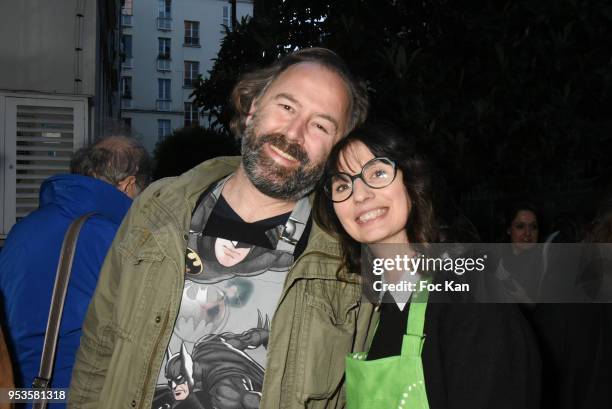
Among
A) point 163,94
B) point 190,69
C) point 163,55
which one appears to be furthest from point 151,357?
point 190,69

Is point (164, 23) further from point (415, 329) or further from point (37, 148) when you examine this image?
point (415, 329)

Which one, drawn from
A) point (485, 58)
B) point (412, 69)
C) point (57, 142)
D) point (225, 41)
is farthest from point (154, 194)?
point (225, 41)

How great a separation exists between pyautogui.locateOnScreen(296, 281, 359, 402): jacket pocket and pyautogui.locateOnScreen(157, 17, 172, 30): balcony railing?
198 feet

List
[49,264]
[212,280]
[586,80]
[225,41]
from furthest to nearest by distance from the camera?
1. [225,41]
2. [586,80]
3. [49,264]
4. [212,280]

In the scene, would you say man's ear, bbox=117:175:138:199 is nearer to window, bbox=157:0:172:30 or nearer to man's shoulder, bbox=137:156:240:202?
man's shoulder, bbox=137:156:240:202

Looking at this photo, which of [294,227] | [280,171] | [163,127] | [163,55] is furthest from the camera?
[163,127]

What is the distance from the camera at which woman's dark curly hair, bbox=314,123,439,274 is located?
6.74 feet

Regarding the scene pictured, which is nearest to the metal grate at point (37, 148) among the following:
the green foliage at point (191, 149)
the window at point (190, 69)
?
the green foliage at point (191, 149)

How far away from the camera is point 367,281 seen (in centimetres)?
220

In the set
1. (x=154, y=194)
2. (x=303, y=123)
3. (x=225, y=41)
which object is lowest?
(x=154, y=194)

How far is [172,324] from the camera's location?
220 centimetres

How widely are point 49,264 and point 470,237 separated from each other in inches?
70.5

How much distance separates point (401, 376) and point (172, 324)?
0.91 metres

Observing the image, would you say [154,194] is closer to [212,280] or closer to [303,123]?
[212,280]
